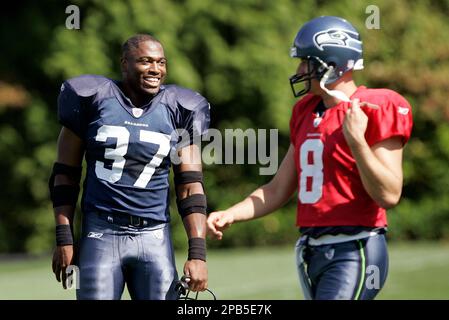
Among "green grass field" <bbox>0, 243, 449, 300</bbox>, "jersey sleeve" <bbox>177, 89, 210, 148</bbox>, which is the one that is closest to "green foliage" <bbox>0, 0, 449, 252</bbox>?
"green grass field" <bbox>0, 243, 449, 300</bbox>

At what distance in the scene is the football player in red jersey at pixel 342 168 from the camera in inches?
164

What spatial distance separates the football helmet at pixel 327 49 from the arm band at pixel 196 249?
0.82 m

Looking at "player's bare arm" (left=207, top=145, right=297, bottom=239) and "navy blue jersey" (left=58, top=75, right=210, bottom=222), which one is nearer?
"navy blue jersey" (left=58, top=75, right=210, bottom=222)

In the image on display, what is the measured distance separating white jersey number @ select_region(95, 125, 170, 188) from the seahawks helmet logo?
2.69 ft

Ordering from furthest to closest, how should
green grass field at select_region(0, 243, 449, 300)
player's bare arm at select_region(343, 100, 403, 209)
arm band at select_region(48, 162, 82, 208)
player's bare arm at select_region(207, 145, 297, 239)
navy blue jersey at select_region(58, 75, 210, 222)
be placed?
1. green grass field at select_region(0, 243, 449, 300)
2. player's bare arm at select_region(207, 145, 297, 239)
3. arm band at select_region(48, 162, 82, 208)
4. navy blue jersey at select_region(58, 75, 210, 222)
5. player's bare arm at select_region(343, 100, 403, 209)

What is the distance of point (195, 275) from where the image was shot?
4344 mm

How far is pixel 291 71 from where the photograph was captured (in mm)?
15453

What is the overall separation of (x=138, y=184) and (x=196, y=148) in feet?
1.14

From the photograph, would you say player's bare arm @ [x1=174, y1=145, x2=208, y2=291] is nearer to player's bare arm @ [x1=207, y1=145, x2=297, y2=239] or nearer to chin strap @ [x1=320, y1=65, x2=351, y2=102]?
player's bare arm @ [x1=207, y1=145, x2=297, y2=239]

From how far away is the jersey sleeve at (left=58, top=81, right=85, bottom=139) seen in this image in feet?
14.3

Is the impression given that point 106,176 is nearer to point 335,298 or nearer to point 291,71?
point 335,298

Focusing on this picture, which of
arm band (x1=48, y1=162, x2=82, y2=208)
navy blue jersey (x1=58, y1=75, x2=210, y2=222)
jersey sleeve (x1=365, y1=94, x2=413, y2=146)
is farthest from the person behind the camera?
arm band (x1=48, y1=162, x2=82, y2=208)

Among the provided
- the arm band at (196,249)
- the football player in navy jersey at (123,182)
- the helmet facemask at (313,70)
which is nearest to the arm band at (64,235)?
the football player in navy jersey at (123,182)

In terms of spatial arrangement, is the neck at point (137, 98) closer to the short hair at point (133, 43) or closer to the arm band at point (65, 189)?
the short hair at point (133, 43)
